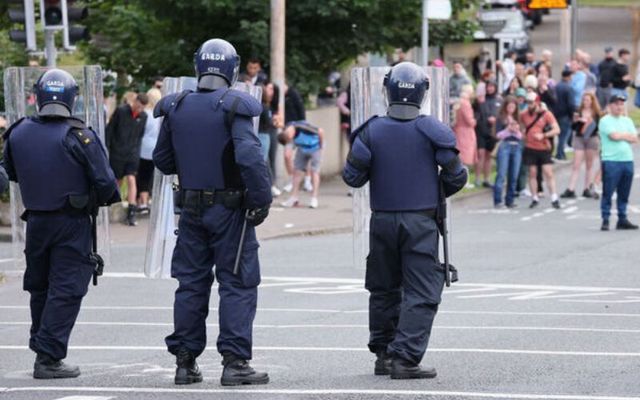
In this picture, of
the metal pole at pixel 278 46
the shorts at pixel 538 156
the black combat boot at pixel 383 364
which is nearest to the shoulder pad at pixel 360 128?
the black combat boot at pixel 383 364

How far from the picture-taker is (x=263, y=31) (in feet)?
81.3

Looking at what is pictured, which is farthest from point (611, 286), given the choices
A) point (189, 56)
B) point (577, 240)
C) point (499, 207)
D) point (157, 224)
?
point (189, 56)

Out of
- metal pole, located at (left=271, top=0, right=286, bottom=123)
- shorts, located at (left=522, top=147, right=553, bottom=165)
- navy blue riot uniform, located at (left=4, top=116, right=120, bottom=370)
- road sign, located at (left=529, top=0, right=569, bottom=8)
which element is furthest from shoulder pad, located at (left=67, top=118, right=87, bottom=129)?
road sign, located at (left=529, top=0, right=569, bottom=8)

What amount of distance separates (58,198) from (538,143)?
14920 mm

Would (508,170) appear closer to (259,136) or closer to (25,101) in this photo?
(259,136)

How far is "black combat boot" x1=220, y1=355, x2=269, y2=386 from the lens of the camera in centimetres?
922

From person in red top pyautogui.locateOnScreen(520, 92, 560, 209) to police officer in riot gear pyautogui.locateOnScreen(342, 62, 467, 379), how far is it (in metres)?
14.2

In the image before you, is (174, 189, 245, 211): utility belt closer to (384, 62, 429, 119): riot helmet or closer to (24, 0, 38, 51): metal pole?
(384, 62, 429, 119): riot helmet

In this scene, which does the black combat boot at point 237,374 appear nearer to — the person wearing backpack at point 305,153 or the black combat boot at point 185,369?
the black combat boot at point 185,369

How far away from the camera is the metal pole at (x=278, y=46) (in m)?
23.5

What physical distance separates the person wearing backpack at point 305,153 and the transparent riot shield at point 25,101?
314 inches

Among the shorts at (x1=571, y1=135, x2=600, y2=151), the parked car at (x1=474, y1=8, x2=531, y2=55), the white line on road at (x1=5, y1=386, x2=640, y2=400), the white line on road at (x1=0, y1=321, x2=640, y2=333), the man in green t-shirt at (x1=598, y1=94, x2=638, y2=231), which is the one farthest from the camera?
the parked car at (x1=474, y1=8, x2=531, y2=55)

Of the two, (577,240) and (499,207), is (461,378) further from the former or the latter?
(499,207)

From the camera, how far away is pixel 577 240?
19531 millimetres
